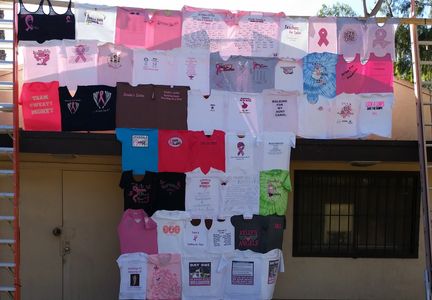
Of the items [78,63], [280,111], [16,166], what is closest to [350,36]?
[280,111]

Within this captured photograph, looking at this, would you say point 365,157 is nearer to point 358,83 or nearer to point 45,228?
point 358,83

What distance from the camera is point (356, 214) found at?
686 cm

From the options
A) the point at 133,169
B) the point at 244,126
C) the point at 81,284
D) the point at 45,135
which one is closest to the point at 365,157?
the point at 244,126

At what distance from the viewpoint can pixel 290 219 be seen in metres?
6.79

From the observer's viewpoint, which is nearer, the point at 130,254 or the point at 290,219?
the point at 130,254

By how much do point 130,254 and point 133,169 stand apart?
1062 mm

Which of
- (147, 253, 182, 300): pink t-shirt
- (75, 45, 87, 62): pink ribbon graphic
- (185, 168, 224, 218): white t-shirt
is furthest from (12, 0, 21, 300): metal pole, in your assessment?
(185, 168, 224, 218): white t-shirt

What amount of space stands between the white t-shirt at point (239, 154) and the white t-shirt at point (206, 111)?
24 centimetres

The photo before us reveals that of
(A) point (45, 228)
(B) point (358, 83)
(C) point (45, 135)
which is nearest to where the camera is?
(C) point (45, 135)

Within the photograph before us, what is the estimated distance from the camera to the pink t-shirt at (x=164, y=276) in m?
5.57

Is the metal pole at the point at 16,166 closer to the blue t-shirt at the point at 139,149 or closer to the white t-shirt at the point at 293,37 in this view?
the blue t-shirt at the point at 139,149

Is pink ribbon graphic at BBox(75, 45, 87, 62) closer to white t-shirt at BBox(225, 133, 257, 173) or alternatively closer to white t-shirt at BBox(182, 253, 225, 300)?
white t-shirt at BBox(225, 133, 257, 173)

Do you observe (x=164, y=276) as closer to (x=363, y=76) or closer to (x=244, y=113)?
(x=244, y=113)

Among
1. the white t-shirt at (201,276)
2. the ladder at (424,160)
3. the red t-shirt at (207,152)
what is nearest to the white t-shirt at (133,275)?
the white t-shirt at (201,276)
